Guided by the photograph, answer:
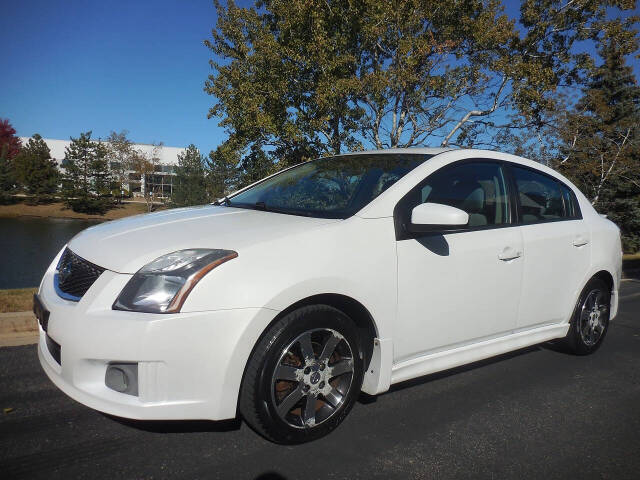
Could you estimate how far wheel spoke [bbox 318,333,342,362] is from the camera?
8.29 feet

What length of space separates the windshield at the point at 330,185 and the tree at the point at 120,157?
190 ft

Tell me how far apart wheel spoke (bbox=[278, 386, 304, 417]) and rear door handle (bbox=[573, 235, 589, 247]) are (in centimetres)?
266

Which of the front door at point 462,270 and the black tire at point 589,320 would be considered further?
the black tire at point 589,320

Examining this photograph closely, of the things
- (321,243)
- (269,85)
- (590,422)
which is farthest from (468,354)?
(269,85)

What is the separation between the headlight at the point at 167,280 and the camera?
7.06ft

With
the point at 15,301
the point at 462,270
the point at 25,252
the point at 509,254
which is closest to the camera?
the point at 462,270

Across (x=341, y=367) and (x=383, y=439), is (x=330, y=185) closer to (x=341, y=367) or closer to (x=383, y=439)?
(x=341, y=367)

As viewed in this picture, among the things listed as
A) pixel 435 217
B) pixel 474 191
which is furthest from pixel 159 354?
pixel 474 191

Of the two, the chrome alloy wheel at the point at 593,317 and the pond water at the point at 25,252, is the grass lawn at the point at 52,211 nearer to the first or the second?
the pond water at the point at 25,252

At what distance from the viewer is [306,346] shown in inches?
96.8

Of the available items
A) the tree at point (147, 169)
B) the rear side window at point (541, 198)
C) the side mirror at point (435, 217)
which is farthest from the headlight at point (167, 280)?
the tree at point (147, 169)

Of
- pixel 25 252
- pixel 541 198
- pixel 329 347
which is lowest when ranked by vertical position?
pixel 25 252

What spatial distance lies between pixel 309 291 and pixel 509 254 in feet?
5.31

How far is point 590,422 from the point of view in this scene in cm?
301
